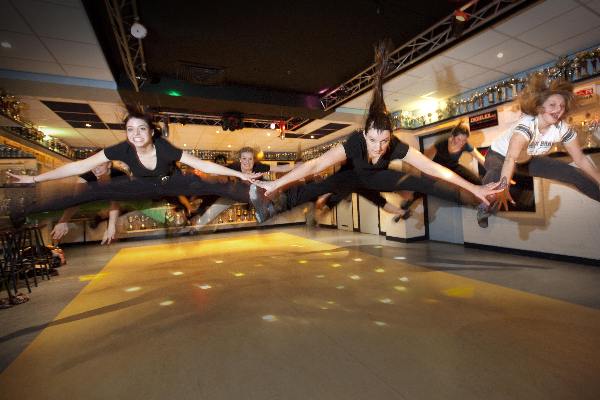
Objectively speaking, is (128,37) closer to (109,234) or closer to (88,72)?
(88,72)

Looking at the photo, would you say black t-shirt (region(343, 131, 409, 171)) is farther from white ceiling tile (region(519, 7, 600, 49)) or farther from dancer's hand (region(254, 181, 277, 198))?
white ceiling tile (region(519, 7, 600, 49))

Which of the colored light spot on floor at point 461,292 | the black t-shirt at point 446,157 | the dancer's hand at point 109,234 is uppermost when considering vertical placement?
the black t-shirt at point 446,157

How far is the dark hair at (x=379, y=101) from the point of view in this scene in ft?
6.77

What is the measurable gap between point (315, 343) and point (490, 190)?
2.07 meters

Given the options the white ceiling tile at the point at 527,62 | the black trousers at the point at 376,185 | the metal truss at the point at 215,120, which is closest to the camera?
the black trousers at the point at 376,185

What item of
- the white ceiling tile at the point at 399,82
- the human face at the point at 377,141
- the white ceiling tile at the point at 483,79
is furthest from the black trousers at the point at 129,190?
the white ceiling tile at the point at 483,79

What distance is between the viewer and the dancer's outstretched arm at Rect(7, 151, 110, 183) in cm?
184

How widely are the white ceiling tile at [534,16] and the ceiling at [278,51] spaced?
1cm

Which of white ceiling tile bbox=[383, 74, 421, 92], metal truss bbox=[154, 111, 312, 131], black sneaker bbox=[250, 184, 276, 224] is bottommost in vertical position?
black sneaker bbox=[250, 184, 276, 224]

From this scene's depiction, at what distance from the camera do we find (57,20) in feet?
10.8

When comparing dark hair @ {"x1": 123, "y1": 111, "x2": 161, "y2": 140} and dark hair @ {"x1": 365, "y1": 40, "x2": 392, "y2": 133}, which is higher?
dark hair @ {"x1": 365, "y1": 40, "x2": 392, "y2": 133}

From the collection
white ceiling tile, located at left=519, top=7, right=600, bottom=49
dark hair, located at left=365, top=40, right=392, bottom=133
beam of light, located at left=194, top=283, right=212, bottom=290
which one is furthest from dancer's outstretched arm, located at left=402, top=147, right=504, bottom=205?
beam of light, located at left=194, top=283, right=212, bottom=290

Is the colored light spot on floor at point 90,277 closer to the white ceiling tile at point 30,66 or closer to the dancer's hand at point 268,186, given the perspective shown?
the white ceiling tile at point 30,66

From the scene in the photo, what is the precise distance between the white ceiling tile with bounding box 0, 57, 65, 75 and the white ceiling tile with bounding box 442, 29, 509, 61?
6267 mm
